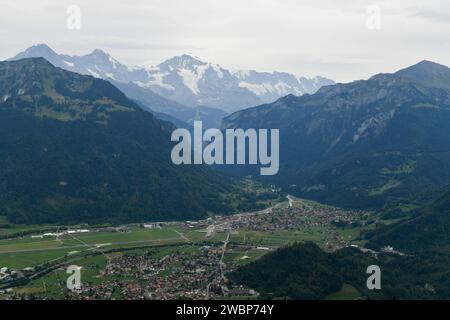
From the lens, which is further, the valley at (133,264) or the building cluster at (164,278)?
the valley at (133,264)

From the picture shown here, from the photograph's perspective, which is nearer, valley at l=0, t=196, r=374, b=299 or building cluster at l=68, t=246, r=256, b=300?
building cluster at l=68, t=246, r=256, b=300

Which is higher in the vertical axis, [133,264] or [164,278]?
[164,278]

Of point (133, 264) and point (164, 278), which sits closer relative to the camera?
point (164, 278)
